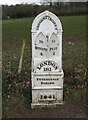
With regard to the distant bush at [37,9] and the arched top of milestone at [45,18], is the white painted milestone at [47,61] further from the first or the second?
the distant bush at [37,9]

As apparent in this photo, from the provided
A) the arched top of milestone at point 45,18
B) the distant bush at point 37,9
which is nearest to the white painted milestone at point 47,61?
the arched top of milestone at point 45,18

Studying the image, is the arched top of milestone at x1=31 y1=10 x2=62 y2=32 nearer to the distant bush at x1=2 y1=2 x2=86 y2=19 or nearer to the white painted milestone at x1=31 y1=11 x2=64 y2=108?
the white painted milestone at x1=31 y1=11 x2=64 y2=108

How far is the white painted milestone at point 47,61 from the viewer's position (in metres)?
7.27

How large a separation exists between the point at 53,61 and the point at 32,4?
23.2 metres

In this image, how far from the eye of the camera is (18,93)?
27.1ft

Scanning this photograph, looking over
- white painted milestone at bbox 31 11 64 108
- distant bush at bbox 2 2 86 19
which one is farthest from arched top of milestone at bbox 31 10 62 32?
distant bush at bbox 2 2 86 19

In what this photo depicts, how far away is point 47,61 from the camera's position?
24.4ft

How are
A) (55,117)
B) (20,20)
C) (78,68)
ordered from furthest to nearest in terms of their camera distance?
1. (20,20)
2. (78,68)
3. (55,117)

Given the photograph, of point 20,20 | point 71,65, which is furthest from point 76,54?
point 20,20

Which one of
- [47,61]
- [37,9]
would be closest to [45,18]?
[47,61]

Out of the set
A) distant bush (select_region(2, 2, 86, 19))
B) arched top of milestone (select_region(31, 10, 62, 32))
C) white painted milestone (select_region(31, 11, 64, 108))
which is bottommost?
white painted milestone (select_region(31, 11, 64, 108))

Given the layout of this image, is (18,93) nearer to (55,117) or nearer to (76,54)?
(55,117)

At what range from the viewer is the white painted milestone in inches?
286

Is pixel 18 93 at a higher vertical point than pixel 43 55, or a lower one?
lower
